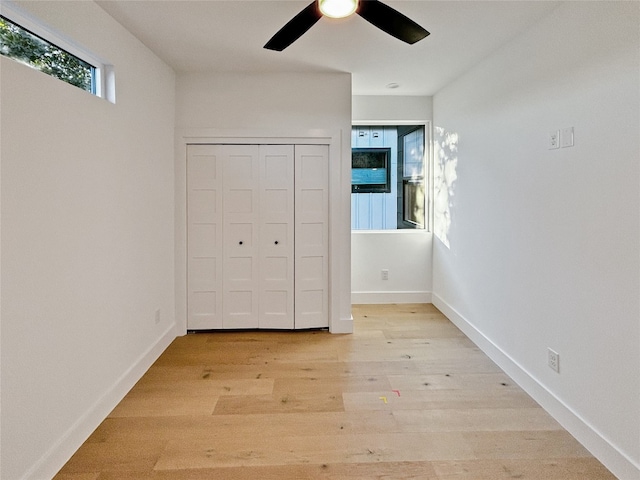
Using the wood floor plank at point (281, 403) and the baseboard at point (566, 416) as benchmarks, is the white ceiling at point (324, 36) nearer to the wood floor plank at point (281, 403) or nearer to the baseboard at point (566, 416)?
the baseboard at point (566, 416)

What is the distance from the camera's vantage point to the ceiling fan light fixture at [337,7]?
1.83m

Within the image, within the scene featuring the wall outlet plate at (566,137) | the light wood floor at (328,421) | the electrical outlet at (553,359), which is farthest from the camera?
the electrical outlet at (553,359)

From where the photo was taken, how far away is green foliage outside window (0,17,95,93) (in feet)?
5.82

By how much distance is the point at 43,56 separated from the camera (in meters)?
1.99

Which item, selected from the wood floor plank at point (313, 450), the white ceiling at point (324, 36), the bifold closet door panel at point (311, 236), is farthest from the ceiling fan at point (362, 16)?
the wood floor plank at point (313, 450)

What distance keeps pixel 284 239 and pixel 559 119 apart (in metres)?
2.42

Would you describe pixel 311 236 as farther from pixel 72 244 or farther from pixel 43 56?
pixel 43 56

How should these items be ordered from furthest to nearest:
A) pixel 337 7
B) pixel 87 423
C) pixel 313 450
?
pixel 87 423 → pixel 313 450 → pixel 337 7

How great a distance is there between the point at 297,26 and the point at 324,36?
36.3 inches

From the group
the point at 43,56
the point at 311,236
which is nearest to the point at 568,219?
the point at 311,236

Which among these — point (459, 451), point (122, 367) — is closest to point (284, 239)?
point (122, 367)

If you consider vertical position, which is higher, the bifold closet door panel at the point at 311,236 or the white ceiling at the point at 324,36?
the white ceiling at the point at 324,36

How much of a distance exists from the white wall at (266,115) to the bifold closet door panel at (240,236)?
22cm

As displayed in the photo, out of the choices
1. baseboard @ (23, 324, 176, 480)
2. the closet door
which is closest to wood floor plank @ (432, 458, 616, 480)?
baseboard @ (23, 324, 176, 480)
